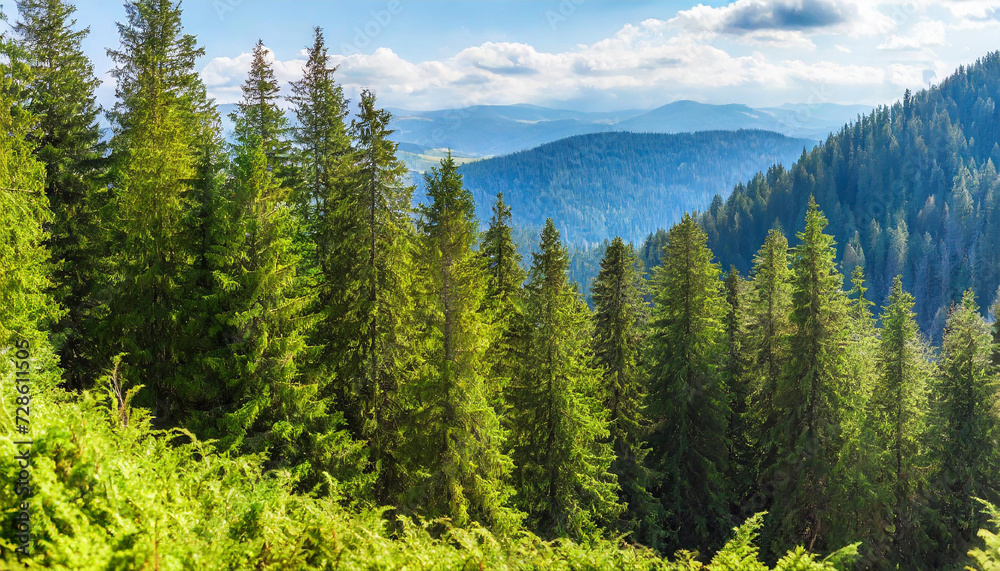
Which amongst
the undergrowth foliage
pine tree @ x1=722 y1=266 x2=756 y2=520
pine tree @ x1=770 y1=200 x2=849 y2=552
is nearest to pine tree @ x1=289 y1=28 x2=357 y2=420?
the undergrowth foliage

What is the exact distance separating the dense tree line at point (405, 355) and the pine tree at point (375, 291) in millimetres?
89

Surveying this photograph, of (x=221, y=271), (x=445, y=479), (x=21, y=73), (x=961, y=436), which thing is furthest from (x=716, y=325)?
(x=21, y=73)

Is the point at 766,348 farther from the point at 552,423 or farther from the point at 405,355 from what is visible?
the point at 405,355

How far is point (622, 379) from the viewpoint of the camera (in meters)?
27.1

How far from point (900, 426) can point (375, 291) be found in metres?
22.8

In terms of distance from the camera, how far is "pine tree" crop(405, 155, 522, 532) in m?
16.5

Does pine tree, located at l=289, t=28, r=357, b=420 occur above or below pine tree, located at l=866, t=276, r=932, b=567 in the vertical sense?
above

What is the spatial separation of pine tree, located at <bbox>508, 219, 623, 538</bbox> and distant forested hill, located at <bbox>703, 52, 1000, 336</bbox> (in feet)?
501

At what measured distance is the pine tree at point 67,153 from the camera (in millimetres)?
19578

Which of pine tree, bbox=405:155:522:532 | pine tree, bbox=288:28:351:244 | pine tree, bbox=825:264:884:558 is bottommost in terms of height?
pine tree, bbox=825:264:884:558

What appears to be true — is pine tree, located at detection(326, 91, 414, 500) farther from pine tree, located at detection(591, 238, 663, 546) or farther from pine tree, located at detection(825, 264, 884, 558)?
pine tree, located at detection(825, 264, 884, 558)

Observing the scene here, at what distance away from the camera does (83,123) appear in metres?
21.7

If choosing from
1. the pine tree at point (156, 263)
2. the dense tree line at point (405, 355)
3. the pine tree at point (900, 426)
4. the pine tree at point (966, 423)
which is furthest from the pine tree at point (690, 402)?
the pine tree at point (156, 263)

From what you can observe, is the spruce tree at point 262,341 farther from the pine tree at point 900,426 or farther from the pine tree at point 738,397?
the pine tree at point 900,426
